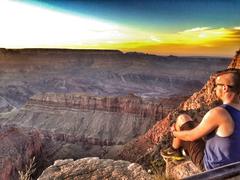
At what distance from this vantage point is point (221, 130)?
7.48ft

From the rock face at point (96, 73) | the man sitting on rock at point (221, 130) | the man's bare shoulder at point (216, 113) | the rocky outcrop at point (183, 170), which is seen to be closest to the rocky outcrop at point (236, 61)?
Answer: the rock face at point (96, 73)

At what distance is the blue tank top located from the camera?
→ 2.32 metres

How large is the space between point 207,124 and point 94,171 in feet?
10.9

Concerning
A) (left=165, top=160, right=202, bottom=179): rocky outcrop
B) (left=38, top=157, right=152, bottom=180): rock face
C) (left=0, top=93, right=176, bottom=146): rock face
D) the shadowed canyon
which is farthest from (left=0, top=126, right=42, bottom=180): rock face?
(left=165, top=160, right=202, bottom=179): rocky outcrop

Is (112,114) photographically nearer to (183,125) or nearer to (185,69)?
(185,69)

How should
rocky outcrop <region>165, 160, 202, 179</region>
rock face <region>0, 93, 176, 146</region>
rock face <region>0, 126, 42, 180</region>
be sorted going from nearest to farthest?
1. rocky outcrop <region>165, 160, 202, 179</region>
2. rock face <region>0, 126, 42, 180</region>
3. rock face <region>0, 93, 176, 146</region>

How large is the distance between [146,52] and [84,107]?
10708 mm

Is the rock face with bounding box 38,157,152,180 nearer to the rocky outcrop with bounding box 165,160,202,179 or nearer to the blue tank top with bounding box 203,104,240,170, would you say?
the rocky outcrop with bounding box 165,160,202,179

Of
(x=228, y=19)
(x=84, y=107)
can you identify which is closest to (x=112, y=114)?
(x=84, y=107)

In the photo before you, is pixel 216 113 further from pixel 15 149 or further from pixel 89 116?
pixel 89 116

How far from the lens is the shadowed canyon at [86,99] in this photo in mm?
18703

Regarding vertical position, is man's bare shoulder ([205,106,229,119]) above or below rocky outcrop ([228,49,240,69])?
above

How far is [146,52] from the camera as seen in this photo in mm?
18188

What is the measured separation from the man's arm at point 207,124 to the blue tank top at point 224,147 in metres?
0.05
